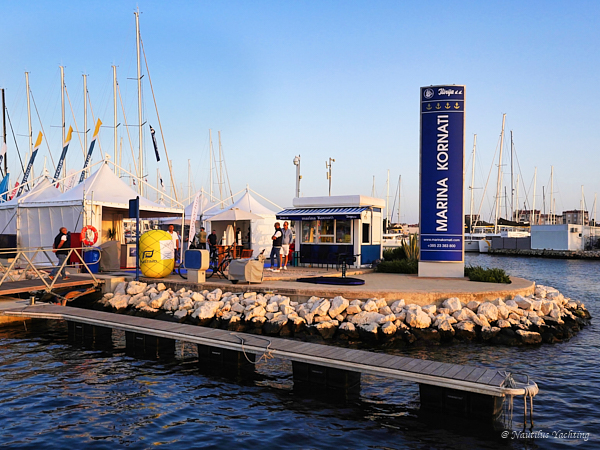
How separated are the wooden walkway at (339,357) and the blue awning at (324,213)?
1028cm

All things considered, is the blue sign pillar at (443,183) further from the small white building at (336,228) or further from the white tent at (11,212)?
the white tent at (11,212)

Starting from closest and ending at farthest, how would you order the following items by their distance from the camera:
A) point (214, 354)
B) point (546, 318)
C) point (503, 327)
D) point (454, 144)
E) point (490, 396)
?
point (490, 396) < point (214, 354) < point (503, 327) < point (546, 318) < point (454, 144)

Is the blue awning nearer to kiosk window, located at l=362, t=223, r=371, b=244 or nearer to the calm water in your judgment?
kiosk window, located at l=362, t=223, r=371, b=244

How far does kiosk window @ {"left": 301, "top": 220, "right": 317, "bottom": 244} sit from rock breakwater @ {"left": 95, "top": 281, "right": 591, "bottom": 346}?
748 centimetres

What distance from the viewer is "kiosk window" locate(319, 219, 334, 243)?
22844mm

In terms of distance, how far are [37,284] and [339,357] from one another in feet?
38.7

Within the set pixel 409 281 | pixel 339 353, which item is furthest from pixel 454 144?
pixel 339 353

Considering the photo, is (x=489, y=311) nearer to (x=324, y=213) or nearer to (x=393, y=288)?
(x=393, y=288)

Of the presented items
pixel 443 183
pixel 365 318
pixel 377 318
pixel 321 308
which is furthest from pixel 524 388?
pixel 443 183

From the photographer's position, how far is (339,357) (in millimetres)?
9867

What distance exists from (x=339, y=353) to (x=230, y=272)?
306 inches

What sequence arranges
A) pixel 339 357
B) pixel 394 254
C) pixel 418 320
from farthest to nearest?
pixel 394 254 < pixel 418 320 < pixel 339 357

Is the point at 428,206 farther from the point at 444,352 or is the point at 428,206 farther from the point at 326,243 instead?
the point at 444,352

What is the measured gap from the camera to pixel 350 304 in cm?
1466
